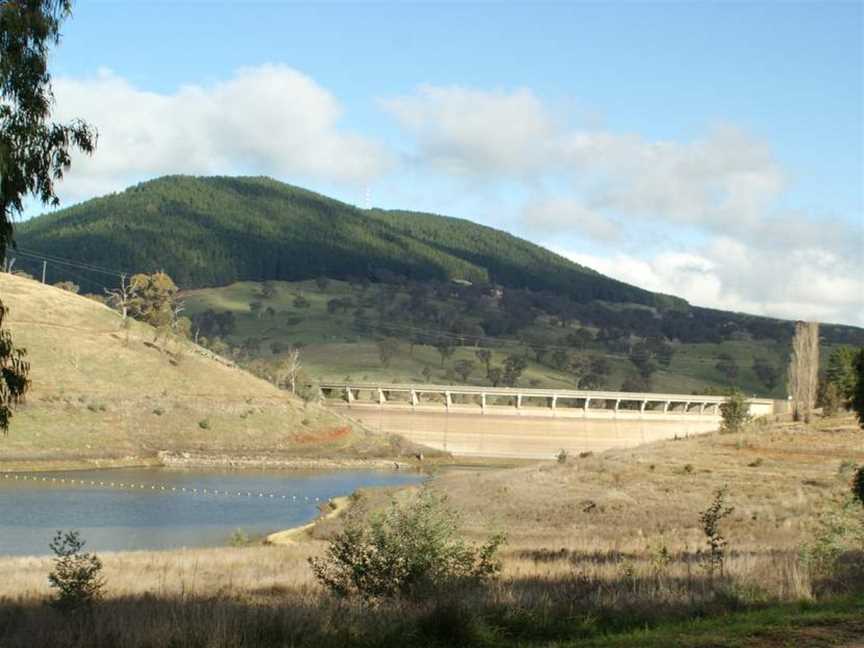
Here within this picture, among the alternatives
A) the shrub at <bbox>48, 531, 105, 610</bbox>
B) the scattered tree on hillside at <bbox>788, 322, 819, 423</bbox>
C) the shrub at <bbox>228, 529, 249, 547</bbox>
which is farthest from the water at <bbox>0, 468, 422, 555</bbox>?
the scattered tree on hillside at <bbox>788, 322, 819, 423</bbox>

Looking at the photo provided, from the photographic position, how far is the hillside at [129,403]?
3536 inches

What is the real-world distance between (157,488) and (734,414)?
4811 cm

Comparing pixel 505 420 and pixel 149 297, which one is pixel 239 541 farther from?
pixel 149 297

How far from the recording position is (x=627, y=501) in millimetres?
46312

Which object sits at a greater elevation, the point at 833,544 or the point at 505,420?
the point at 833,544

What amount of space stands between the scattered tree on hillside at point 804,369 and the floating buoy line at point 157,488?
41387 mm

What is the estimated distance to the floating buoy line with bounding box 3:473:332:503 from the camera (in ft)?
236

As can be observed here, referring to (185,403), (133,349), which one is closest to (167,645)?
(185,403)

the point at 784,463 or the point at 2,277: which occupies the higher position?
the point at 2,277

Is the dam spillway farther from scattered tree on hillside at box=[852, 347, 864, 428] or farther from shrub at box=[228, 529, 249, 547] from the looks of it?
scattered tree on hillside at box=[852, 347, 864, 428]

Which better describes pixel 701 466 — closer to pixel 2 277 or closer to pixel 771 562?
pixel 771 562

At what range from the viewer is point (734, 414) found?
9094 cm

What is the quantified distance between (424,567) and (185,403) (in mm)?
89660

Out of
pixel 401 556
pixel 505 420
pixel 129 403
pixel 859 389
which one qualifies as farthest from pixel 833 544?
pixel 505 420
